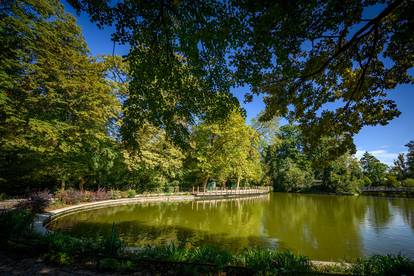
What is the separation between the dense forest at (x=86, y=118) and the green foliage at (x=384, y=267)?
2.80m

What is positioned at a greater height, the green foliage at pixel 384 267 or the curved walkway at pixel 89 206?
the green foliage at pixel 384 267

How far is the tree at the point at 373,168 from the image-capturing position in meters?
50.5

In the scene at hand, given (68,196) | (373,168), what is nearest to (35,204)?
(68,196)

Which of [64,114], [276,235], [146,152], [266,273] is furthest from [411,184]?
[64,114]

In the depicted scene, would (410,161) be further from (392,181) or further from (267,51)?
(267,51)

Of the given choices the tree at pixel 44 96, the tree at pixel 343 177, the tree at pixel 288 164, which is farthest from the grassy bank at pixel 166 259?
the tree at pixel 343 177

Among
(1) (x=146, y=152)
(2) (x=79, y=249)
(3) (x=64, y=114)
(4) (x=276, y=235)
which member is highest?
(3) (x=64, y=114)

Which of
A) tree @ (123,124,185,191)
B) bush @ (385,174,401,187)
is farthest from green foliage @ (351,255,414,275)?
bush @ (385,174,401,187)

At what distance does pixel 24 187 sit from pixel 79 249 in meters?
17.7

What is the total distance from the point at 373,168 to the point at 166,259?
62.8m

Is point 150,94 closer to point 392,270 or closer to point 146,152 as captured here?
point 392,270

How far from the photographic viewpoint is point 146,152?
2075cm

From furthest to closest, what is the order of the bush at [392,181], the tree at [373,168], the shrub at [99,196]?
the tree at [373,168]
the bush at [392,181]
the shrub at [99,196]

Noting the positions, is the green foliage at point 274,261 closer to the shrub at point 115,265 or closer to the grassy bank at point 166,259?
the grassy bank at point 166,259
